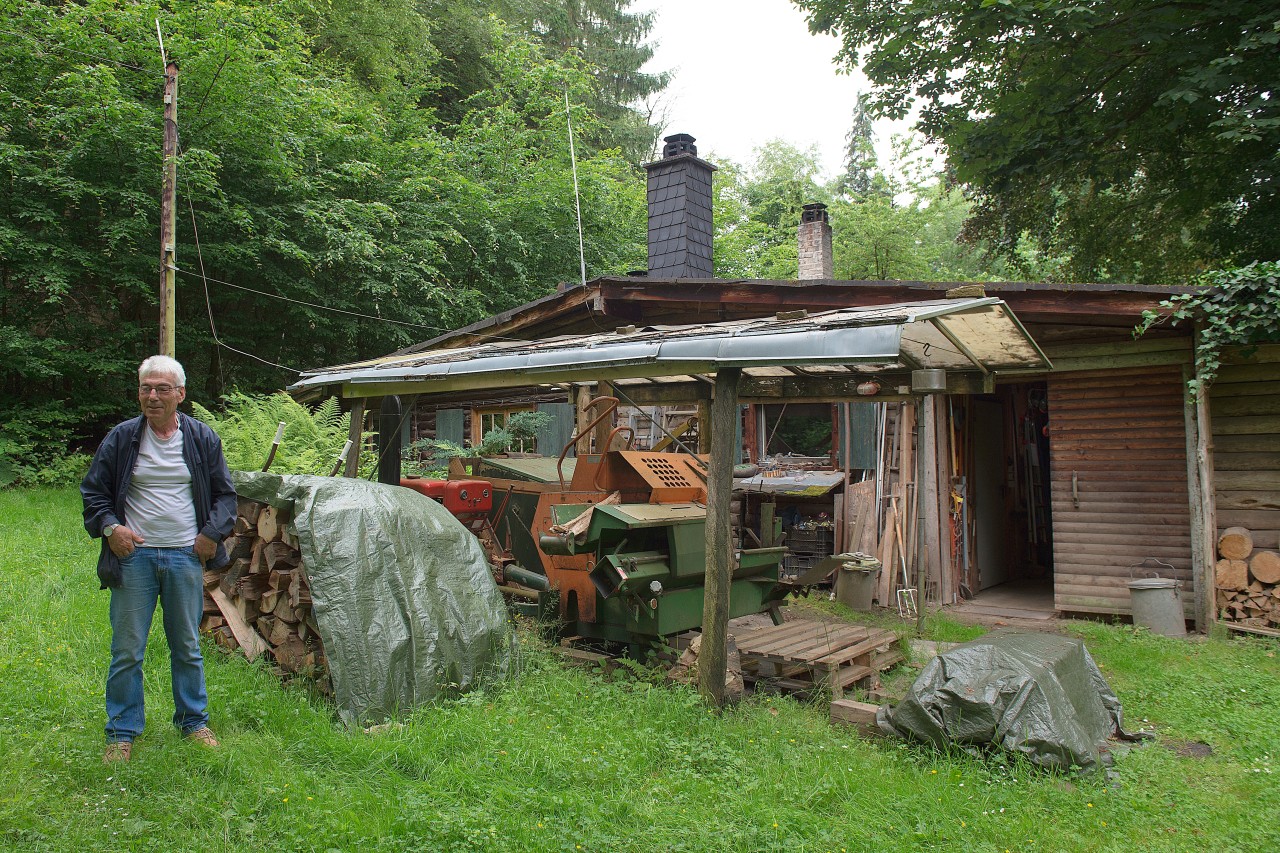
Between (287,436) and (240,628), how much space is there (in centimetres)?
452

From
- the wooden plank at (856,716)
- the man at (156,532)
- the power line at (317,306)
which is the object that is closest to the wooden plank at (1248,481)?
the wooden plank at (856,716)

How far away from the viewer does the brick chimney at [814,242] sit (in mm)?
14008

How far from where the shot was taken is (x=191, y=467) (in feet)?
12.1

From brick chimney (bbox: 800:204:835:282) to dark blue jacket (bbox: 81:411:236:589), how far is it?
11.9 metres

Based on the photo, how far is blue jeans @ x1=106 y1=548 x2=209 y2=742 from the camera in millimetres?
3457

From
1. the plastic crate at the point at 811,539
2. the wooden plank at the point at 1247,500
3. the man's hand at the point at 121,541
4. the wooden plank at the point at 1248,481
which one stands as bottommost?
the plastic crate at the point at 811,539

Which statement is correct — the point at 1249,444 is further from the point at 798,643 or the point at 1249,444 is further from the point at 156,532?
the point at 156,532

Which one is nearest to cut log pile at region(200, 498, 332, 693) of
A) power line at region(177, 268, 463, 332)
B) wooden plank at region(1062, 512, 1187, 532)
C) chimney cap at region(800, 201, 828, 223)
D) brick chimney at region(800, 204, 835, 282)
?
wooden plank at region(1062, 512, 1187, 532)

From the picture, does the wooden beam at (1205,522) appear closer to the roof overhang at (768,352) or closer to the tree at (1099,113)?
the roof overhang at (768,352)

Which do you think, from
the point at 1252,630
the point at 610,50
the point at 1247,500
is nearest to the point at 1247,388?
the point at 1247,500

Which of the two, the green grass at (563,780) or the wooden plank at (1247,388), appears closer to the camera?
the green grass at (563,780)

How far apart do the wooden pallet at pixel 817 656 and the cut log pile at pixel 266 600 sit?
2.88 meters

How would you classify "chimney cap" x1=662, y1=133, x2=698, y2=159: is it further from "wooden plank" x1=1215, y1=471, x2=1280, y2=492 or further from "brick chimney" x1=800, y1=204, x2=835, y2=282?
"wooden plank" x1=1215, y1=471, x2=1280, y2=492

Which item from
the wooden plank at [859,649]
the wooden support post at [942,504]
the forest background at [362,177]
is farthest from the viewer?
the forest background at [362,177]
